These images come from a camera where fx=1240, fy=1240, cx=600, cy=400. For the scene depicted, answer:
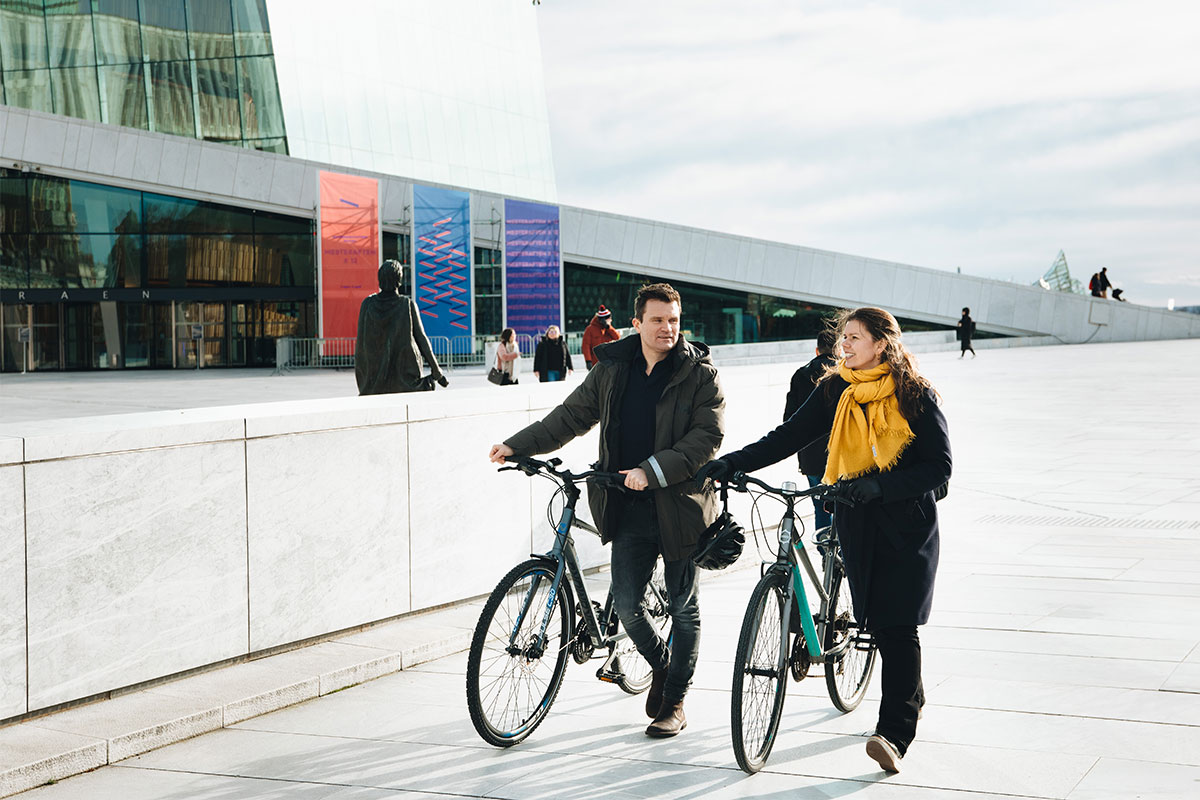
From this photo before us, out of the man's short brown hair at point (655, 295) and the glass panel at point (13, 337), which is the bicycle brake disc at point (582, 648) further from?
the glass panel at point (13, 337)

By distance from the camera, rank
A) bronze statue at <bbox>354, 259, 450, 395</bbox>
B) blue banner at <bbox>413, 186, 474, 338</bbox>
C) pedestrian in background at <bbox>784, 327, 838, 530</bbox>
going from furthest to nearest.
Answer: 1. blue banner at <bbox>413, 186, 474, 338</bbox>
2. bronze statue at <bbox>354, 259, 450, 395</bbox>
3. pedestrian in background at <bbox>784, 327, 838, 530</bbox>

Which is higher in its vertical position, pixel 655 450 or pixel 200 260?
pixel 200 260

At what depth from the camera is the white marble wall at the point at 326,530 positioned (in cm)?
641

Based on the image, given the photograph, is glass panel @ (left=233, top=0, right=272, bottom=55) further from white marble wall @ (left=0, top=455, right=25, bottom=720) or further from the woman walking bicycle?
the woman walking bicycle

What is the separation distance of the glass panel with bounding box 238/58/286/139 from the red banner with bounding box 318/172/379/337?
3.40m

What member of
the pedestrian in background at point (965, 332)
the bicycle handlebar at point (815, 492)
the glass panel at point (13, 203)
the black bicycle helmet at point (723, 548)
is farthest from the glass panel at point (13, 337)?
the bicycle handlebar at point (815, 492)

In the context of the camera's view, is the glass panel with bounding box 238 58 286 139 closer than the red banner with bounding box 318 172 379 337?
No

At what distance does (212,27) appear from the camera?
122 feet

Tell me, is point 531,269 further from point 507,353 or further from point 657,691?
point 657,691

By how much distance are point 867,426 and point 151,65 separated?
1455 inches

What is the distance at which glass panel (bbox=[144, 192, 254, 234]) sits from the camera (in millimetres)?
37812

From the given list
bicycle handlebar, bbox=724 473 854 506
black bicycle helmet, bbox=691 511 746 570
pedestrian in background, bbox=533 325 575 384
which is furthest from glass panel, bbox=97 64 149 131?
bicycle handlebar, bbox=724 473 854 506

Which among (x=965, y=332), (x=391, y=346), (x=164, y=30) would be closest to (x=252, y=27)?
(x=164, y=30)

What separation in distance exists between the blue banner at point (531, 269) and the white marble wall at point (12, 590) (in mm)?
33320
